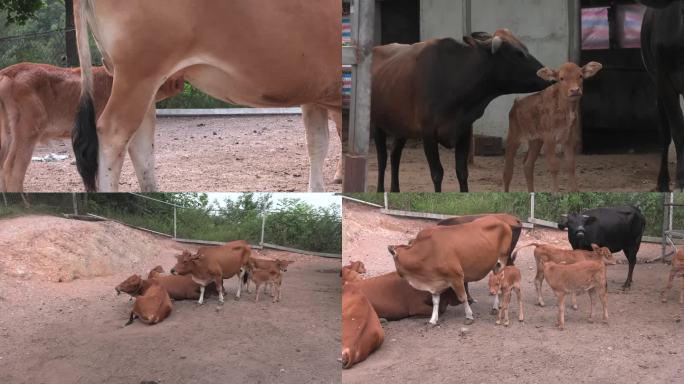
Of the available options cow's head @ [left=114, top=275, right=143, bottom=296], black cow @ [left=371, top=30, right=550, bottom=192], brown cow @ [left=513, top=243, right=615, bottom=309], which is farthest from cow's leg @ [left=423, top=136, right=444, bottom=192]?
cow's head @ [left=114, top=275, right=143, bottom=296]

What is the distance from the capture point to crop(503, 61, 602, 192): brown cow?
2455 millimetres

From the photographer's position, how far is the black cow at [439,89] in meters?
2.54

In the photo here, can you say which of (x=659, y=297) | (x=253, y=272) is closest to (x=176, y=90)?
(x=253, y=272)

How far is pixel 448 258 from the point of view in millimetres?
2951

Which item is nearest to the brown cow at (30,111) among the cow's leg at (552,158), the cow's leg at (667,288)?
the cow's leg at (552,158)

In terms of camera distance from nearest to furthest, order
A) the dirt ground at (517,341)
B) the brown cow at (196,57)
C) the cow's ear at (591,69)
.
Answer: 1. the cow's ear at (591,69)
2. the brown cow at (196,57)
3. the dirt ground at (517,341)

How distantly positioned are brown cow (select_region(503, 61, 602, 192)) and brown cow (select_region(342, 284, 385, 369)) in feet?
A: 2.50

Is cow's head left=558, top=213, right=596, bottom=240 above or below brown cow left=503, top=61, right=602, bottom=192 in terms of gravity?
below

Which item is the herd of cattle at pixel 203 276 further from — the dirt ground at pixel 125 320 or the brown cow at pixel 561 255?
the brown cow at pixel 561 255

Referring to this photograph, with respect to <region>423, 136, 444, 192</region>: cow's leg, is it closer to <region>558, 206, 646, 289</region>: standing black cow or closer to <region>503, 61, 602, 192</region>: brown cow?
<region>503, 61, 602, 192</region>: brown cow

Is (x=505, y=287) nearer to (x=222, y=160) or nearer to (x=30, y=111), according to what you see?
(x=222, y=160)

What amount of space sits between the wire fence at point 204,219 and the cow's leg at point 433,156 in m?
0.47

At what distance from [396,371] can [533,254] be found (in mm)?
726

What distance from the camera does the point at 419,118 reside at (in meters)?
2.64
